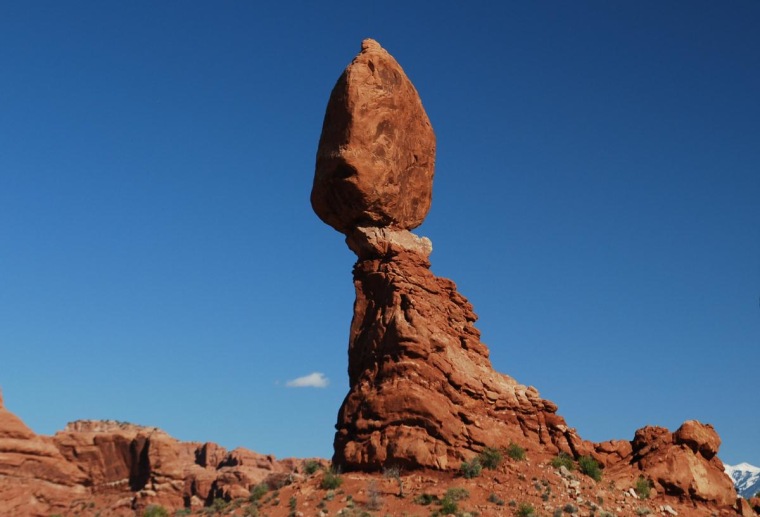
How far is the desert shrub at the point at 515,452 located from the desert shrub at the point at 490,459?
0.83 meters

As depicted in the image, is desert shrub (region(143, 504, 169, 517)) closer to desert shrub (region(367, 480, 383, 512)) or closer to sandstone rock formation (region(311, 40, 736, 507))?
sandstone rock formation (region(311, 40, 736, 507))

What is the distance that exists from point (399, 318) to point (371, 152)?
786 cm

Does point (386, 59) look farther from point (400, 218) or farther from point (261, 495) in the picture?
point (261, 495)

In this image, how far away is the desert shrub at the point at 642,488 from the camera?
35.1m

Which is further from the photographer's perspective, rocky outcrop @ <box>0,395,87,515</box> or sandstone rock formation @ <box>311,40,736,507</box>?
rocky outcrop @ <box>0,395,87,515</box>

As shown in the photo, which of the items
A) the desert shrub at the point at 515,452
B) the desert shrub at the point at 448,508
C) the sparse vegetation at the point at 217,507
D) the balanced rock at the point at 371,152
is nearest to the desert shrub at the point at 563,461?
the desert shrub at the point at 515,452

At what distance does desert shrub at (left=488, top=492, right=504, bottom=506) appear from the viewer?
1222 inches

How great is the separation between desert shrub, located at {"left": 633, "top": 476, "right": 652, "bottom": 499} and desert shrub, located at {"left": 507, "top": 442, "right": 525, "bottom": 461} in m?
5.41

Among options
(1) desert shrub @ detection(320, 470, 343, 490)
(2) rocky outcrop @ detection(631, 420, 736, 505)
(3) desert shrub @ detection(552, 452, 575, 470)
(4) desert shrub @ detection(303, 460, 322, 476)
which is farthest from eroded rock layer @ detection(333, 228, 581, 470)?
(2) rocky outcrop @ detection(631, 420, 736, 505)

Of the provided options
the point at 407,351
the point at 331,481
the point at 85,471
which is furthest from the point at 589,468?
the point at 85,471

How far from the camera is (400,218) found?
39.1m

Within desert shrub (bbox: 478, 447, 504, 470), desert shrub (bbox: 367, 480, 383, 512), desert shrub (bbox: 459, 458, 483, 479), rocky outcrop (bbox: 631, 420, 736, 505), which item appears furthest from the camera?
rocky outcrop (bbox: 631, 420, 736, 505)

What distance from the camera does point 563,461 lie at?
115ft

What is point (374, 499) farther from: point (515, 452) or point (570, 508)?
point (570, 508)
